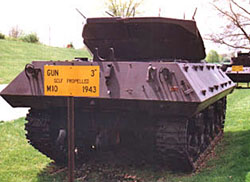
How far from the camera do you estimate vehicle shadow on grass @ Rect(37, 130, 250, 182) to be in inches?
228

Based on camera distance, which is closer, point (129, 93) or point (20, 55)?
point (129, 93)

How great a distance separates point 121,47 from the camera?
23.5ft

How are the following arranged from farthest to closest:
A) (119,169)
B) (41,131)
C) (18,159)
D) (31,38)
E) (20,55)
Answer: (31,38) → (20,55) → (18,159) → (119,169) → (41,131)

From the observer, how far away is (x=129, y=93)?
5.22 metres

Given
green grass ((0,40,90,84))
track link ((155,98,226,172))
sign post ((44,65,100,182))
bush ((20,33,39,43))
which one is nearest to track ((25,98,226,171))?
track link ((155,98,226,172))

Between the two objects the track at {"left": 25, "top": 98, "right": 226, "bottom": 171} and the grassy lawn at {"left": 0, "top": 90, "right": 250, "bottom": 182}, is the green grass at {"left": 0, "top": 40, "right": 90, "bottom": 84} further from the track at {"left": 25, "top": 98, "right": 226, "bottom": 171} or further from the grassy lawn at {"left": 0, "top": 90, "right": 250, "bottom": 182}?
the track at {"left": 25, "top": 98, "right": 226, "bottom": 171}

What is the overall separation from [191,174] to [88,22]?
9.24 feet

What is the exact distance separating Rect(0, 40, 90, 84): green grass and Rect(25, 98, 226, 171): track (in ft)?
46.3

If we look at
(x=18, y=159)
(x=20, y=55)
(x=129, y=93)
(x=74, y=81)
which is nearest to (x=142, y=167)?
(x=129, y=93)

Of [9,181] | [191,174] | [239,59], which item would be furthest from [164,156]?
[239,59]

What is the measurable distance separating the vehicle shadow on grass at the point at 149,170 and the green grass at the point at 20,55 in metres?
14.1

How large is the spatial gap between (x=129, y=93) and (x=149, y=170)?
1.62 metres

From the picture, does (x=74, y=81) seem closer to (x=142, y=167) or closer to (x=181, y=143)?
(x=181, y=143)

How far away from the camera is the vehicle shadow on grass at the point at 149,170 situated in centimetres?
579
